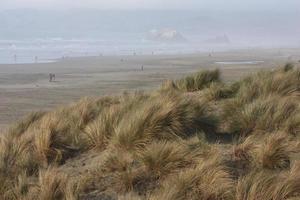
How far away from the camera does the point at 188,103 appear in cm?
780

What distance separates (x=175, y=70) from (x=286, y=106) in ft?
92.8

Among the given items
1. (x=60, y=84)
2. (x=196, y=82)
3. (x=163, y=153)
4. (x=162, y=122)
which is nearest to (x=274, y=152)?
(x=163, y=153)

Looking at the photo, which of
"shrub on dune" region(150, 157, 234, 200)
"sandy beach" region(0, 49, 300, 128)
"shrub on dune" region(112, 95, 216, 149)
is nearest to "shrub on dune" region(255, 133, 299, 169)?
"shrub on dune" region(150, 157, 234, 200)

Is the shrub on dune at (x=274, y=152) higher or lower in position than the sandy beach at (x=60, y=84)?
higher

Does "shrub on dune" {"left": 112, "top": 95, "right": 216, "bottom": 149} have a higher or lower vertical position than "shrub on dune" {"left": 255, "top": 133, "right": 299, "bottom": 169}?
higher

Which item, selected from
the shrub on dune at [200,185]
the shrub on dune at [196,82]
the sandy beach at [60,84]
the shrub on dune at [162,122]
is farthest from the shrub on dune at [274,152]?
the sandy beach at [60,84]

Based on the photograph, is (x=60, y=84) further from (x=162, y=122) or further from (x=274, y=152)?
(x=274, y=152)

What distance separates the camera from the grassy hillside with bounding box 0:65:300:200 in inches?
201

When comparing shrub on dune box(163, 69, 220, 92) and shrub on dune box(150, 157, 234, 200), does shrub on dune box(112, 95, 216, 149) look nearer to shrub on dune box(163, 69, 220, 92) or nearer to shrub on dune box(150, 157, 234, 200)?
shrub on dune box(150, 157, 234, 200)

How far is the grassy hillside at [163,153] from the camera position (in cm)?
509

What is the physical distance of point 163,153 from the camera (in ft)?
18.6

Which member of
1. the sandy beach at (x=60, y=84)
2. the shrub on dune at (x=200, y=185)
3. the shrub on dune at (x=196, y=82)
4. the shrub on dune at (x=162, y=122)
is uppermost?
the shrub on dune at (x=196, y=82)

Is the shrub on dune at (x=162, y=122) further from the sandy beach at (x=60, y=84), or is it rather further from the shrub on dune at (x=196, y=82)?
the sandy beach at (x=60, y=84)

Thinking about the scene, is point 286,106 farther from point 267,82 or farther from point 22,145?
point 22,145
